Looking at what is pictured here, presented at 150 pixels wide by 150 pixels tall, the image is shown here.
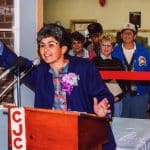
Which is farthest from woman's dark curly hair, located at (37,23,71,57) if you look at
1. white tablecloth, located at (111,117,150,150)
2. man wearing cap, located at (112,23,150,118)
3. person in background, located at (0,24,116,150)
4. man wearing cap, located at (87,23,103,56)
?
man wearing cap, located at (87,23,103,56)

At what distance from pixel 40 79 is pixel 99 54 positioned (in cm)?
260

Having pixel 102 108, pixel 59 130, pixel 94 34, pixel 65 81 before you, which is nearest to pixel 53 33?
pixel 65 81

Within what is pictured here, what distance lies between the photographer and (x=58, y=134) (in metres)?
2.20

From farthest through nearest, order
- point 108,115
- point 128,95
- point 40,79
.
Result: point 128,95, point 40,79, point 108,115

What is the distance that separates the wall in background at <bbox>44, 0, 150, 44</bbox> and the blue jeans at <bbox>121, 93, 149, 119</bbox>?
539cm

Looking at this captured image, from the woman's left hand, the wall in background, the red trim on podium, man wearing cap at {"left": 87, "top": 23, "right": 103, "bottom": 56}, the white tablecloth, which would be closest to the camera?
the woman's left hand

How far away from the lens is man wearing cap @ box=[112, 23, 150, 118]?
5180 mm

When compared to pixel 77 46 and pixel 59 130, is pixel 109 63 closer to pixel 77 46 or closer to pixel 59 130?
pixel 77 46

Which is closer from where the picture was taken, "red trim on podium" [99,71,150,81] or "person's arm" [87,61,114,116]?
"person's arm" [87,61,114,116]

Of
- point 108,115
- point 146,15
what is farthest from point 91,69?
point 146,15

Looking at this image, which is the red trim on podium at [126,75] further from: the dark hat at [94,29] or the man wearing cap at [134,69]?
the dark hat at [94,29]

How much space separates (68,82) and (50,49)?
0.76ft

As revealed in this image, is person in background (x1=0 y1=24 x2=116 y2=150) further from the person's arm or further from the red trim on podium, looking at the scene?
the red trim on podium

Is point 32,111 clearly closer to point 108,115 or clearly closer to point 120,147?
point 108,115
